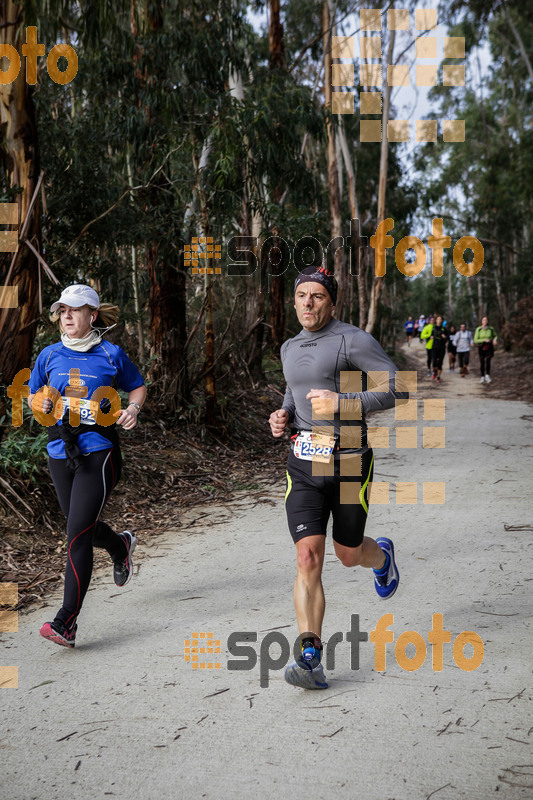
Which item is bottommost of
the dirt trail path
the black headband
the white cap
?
the dirt trail path

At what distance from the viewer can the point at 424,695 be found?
3.41 m

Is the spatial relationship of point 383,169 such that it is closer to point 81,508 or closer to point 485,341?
point 485,341

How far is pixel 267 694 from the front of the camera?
3506 millimetres

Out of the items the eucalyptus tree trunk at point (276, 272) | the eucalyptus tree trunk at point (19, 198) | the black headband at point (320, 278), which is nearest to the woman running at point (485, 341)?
the eucalyptus tree trunk at point (276, 272)

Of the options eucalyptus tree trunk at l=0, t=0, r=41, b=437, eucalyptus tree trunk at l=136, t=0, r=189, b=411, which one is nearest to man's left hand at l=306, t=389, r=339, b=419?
eucalyptus tree trunk at l=0, t=0, r=41, b=437

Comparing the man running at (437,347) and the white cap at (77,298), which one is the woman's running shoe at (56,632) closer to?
the white cap at (77,298)

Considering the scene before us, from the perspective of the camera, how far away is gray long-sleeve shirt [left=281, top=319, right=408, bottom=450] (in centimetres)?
367

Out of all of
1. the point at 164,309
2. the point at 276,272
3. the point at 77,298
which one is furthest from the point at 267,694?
the point at 276,272

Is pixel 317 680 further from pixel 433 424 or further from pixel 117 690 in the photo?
pixel 433 424

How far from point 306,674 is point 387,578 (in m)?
1.05

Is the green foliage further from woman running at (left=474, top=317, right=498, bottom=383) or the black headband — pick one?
woman running at (left=474, top=317, right=498, bottom=383)

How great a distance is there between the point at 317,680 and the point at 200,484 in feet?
15.7

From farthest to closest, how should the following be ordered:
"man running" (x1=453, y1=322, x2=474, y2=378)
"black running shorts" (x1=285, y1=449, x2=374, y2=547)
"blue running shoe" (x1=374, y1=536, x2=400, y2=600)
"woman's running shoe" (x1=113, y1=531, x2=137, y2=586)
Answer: "man running" (x1=453, y1=322, x2=474, y2=378)
"woman's running shoe" (x1=113, y1=531, x2=137, y2=586)
"blue running shoe" (x1=374, y1=536, x2=400, y2=600)
"black running shorts" (x1=285, y1=449, x2=374, y2=547)

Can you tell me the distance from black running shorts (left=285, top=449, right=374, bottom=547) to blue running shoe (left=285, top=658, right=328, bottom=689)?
0.57m
